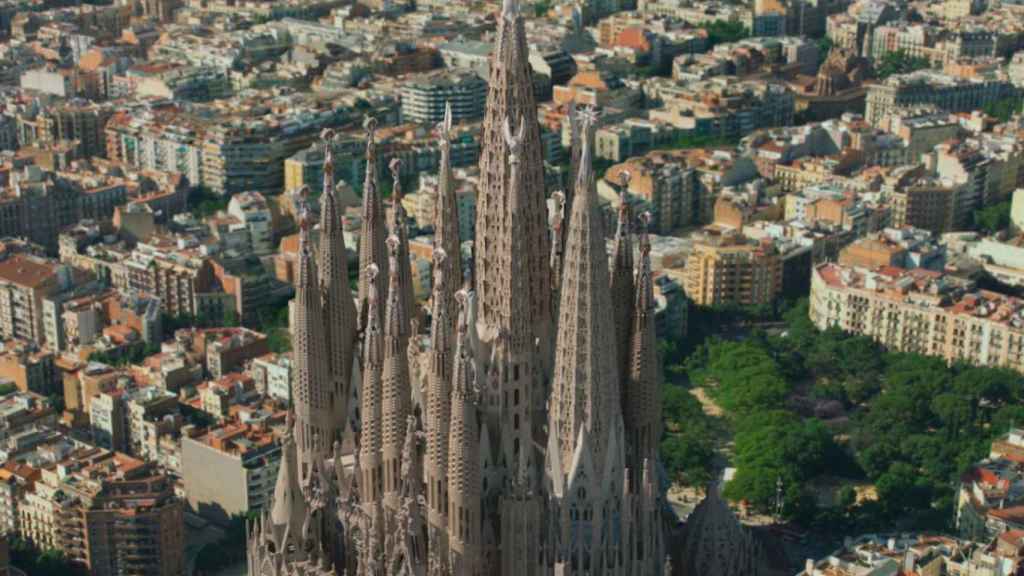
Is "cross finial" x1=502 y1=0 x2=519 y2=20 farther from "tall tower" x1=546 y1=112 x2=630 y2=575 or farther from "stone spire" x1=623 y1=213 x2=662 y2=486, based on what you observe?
"stone spire" x1=623 y1=213 x2=662 y2=486

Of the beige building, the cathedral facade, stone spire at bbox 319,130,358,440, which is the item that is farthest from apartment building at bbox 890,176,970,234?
stone spire at bbox 319,130,358,440

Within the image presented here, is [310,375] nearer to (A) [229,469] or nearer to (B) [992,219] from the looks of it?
(A) [229,469]

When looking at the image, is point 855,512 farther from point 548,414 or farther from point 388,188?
point 388,188

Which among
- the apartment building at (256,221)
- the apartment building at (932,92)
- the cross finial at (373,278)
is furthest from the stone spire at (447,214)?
the apartment building at (932,92)

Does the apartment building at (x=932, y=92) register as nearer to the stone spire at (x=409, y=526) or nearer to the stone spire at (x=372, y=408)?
the stone spire at (x=372, y=408)

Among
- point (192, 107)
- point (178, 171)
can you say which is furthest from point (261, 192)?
point (192, 107)

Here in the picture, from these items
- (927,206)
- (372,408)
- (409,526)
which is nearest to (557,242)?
(372,408)
